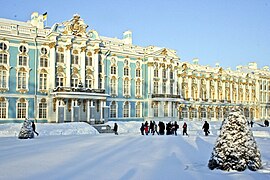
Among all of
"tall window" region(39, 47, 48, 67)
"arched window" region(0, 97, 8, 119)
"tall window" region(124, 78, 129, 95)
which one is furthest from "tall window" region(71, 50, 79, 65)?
"arched window" region(0, 97, 8, 119)

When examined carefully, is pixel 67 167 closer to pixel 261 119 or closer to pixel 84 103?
pixel 84 103

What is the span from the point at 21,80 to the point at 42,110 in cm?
411

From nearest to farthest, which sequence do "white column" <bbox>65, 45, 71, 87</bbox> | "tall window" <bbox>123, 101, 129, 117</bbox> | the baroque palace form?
the baroque palace < "white column" <bbox>65, 45, 71, 87</bbox> < "tall window" <bbox>123, 101, 129, 117</bbox>

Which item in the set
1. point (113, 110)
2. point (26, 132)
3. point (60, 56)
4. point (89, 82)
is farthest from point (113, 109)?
point (26, 132)

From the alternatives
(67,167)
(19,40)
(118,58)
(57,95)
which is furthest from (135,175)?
(118,58)

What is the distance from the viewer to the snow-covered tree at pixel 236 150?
36.6ft

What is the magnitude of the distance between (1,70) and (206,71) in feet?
119

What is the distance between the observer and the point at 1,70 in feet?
115

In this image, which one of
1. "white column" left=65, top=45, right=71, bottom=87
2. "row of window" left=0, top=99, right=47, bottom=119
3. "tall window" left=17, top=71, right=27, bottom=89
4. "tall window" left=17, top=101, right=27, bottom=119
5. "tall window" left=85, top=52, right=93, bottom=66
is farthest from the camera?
"tall window" left=85, top=52, right=93, bottom=66

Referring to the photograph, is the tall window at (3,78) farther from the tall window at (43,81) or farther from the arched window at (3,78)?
the tall window at (43,81)

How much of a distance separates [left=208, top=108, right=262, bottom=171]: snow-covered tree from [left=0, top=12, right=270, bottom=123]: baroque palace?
27583 mm

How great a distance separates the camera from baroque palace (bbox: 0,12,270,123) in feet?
119

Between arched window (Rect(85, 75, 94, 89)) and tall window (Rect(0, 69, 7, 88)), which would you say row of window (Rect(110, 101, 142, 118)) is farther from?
tall window (Rect(0, 69, 7, 88))

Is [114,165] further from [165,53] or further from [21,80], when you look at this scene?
[165,53]
